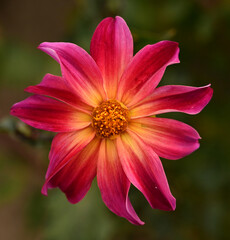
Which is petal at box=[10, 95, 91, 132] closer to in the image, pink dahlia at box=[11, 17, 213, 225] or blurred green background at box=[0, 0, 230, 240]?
pink dahlia at box=[11, 17, 213, 225]

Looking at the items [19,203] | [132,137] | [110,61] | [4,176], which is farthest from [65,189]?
[19,203]

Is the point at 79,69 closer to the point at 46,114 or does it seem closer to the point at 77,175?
the point at 46,114

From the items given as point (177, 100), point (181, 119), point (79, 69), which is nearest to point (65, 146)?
point (79, 69)

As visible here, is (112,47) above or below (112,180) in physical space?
above

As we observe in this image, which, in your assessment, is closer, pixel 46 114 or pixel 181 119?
pixel 46 114

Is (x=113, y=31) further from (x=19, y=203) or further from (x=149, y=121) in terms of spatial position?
(x=19, y=203)

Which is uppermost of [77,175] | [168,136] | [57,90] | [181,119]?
[57,90]

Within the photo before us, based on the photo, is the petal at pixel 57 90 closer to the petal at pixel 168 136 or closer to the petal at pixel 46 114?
the petal at pixel 46 114
